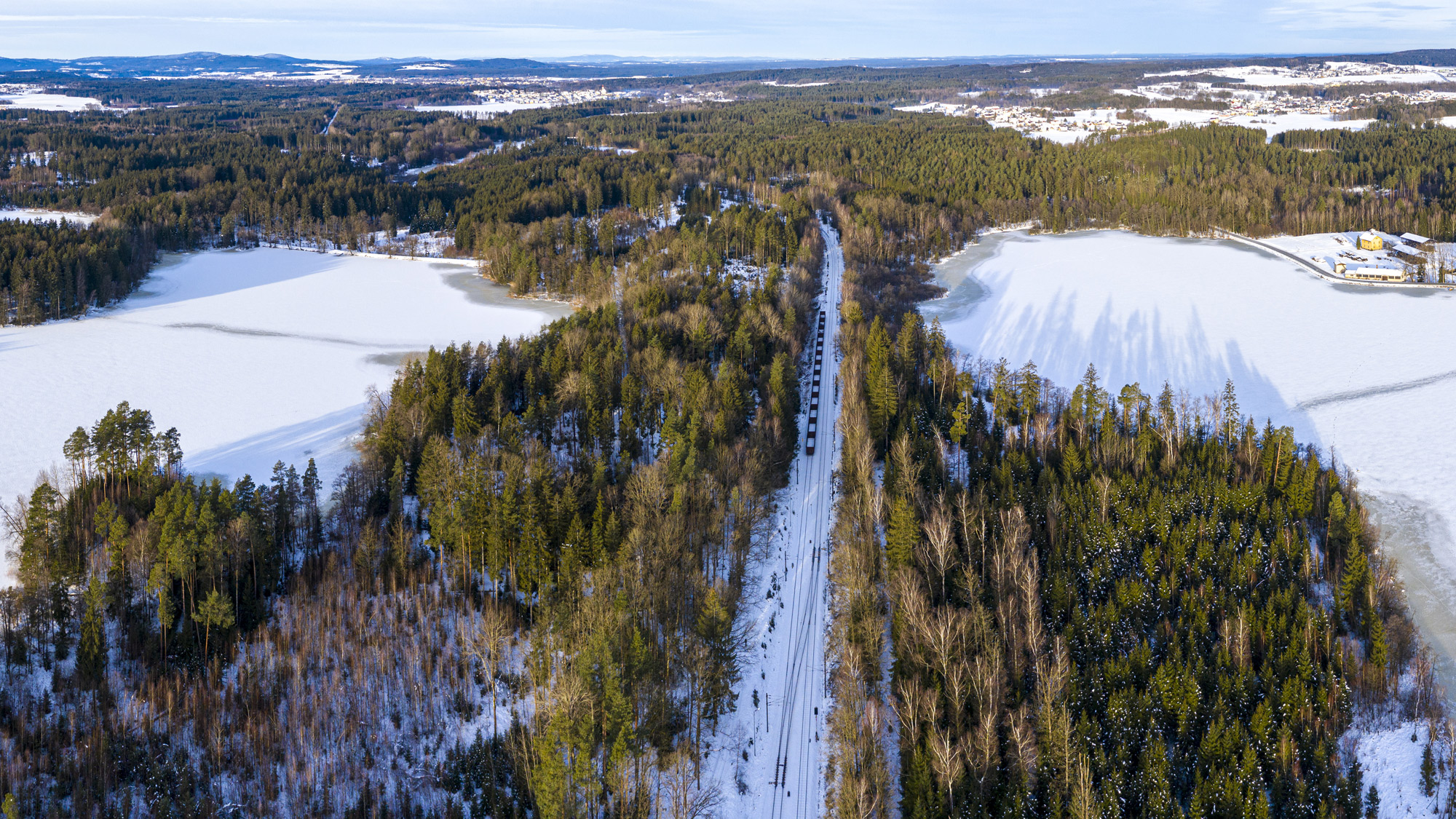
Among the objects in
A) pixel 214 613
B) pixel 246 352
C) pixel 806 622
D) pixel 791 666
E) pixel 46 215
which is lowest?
pixel 791 666

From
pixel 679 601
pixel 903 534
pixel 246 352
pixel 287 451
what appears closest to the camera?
pixel 679 601

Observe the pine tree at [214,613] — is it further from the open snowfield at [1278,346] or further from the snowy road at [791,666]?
the open snowfield at [1278,346]

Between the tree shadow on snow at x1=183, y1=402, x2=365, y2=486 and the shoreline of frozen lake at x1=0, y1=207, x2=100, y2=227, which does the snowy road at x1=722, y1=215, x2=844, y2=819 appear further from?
the shoreline of frozen lake at x1=0, y1=207, x2=100, y2=227

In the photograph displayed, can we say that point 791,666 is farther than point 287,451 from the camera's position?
No

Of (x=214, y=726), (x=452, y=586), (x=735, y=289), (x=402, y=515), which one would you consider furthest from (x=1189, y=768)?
(x=735, y=289)

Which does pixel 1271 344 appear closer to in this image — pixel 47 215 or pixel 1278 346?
pixel 1278 346

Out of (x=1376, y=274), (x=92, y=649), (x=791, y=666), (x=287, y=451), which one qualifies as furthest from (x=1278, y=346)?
(x=92, y=649)

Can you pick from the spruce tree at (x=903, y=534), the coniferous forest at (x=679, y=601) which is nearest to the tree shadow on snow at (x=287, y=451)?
the coniferous forest at (x=679, y=601)
